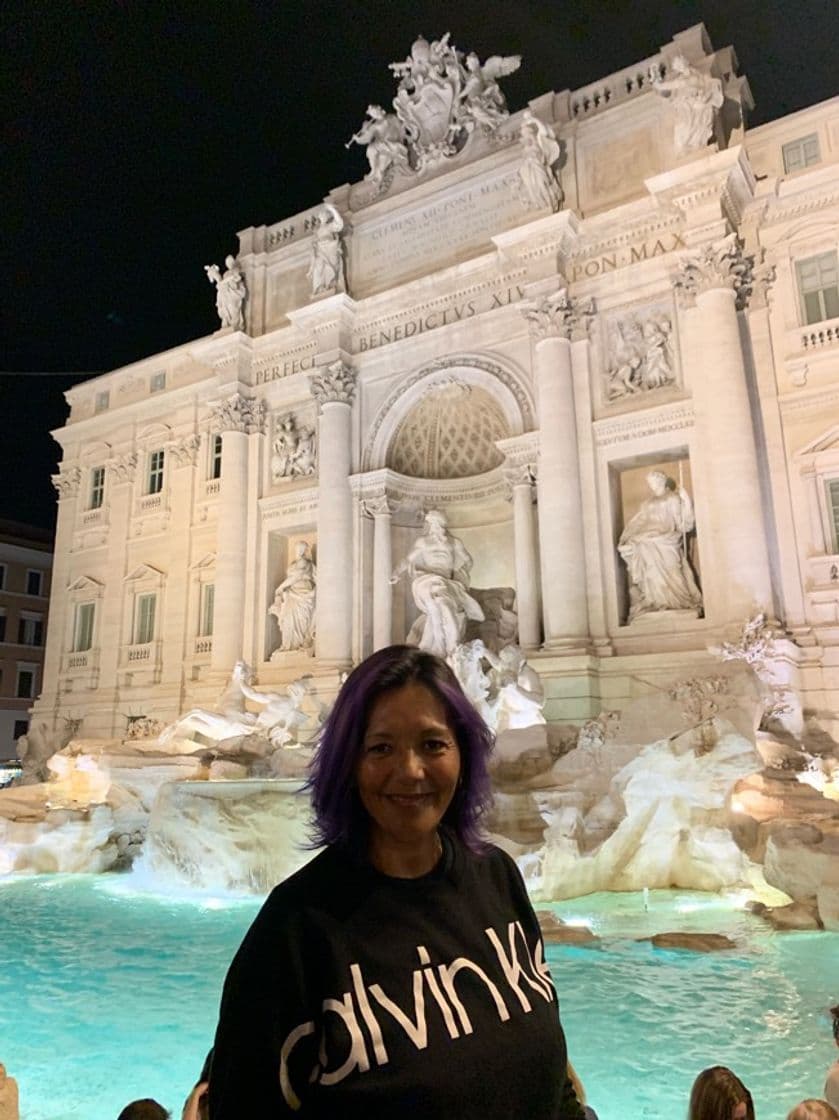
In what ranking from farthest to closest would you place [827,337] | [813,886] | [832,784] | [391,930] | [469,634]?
[469,634] → [827,337] → [832,784] → [813,886] → [391,930]

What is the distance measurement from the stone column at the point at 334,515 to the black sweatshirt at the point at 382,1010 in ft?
51.9

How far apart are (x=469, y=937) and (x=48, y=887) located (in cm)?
1062

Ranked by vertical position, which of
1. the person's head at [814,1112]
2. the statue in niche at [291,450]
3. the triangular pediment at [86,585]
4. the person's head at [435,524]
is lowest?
the person's head at [814,1112]

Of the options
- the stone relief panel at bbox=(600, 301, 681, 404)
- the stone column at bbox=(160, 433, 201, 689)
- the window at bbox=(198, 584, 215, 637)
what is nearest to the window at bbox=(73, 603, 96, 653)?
the stone column at bbox=(160, 433, 201, 689)

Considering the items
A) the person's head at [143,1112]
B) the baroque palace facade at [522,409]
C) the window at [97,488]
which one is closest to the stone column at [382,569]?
the baroque palace facade at [522,409]

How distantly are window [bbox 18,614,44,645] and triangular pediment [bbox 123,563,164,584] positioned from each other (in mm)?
15044

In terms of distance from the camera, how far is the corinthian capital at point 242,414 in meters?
20.3

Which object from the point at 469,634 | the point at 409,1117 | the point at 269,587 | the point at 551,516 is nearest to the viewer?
the point at 409,1117

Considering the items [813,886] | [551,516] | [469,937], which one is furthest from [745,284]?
[469,937]

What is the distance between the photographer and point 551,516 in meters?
15.3

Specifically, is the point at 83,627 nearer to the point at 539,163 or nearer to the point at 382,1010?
the point at 539,163

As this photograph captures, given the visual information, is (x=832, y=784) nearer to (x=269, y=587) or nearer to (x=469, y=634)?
(x=469, y=634)

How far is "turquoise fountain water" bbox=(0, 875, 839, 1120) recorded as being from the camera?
13.4 feet

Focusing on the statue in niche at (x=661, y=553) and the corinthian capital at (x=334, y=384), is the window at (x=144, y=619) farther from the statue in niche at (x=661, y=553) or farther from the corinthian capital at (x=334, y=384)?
the statue in niche at (x=661, y=553)
